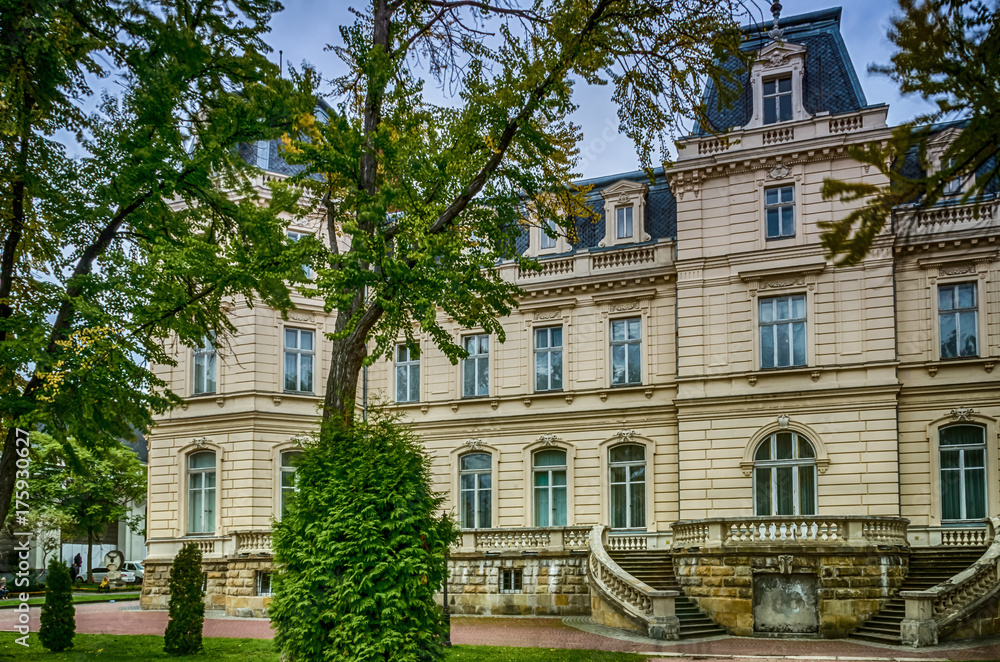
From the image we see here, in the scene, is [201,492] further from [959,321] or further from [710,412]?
[959,321]

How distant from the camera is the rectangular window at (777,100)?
1051 inches

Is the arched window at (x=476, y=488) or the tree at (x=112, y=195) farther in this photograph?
the arched window at (x=476, y=488)

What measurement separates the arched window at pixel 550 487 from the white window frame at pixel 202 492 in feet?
32.0

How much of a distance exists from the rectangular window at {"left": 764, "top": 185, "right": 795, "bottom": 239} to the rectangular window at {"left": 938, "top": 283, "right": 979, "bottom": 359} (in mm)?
4307


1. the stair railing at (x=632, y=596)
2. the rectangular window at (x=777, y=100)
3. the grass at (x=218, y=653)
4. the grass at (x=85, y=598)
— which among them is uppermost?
the rectangular window at (x=777, y=100)

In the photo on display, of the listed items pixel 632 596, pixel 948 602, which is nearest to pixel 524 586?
pixel 632 596

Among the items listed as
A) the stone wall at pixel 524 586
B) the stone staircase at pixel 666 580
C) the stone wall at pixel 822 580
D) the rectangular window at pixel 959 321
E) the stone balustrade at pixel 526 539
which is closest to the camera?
the stone wall at pixel 822 580

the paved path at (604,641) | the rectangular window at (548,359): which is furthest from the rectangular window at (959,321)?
the rectangular window at (548,359)

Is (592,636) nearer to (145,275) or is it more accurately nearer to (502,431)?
(502,431)

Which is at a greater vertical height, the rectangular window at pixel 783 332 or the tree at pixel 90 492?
the rectangular window at pixel 783 332

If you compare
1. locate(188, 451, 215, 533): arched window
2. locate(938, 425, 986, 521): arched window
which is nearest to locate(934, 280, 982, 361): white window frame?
locate(938, 425, 986, 521): arched window

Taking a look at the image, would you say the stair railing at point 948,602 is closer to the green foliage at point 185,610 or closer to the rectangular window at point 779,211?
the rectangular window at point 779,211

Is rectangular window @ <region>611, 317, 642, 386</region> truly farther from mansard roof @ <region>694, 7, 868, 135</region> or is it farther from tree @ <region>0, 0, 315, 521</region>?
tree @ <region>0, 0, 315, 521</region>

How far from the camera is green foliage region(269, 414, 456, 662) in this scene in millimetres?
10961
